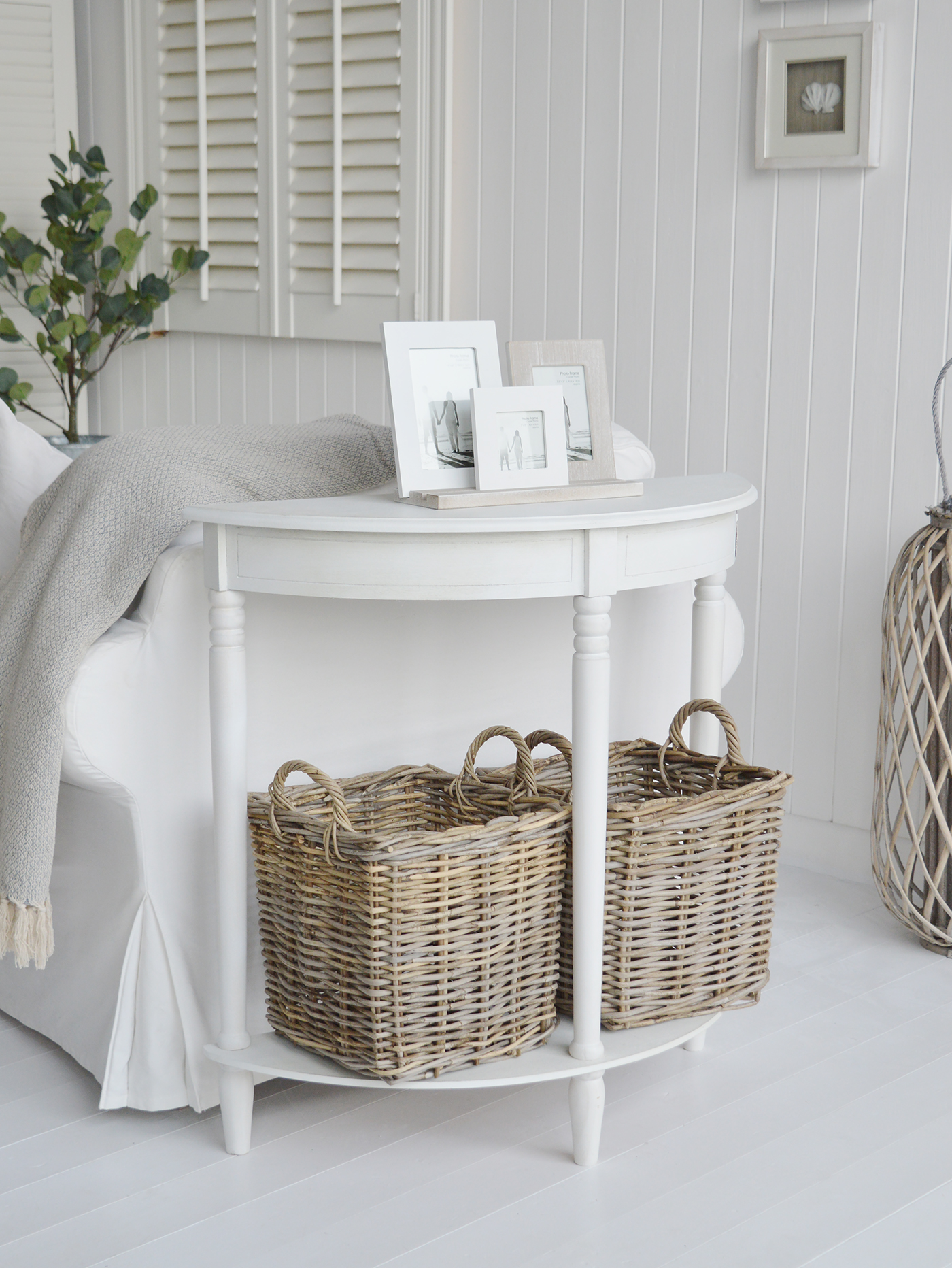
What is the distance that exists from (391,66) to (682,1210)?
102 inches

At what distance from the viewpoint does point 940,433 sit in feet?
7.89

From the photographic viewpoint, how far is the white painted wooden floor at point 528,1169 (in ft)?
4.89

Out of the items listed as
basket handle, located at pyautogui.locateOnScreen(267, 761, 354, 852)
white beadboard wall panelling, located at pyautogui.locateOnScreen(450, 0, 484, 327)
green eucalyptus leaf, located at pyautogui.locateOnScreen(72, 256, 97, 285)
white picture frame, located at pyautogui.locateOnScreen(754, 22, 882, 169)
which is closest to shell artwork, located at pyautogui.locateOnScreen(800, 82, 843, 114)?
white picture frame, located at pyautogui.locateOnScreen(754, 22, 882, 169)

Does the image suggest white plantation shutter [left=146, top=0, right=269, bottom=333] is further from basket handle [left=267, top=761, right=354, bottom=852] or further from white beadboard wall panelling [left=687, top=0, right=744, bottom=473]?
basket handle [left=267, top=761, right=354, bottom=852]

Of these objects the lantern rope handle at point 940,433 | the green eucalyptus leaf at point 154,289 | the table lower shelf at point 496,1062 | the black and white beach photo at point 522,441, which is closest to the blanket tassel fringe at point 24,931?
the table lower shelf at point 496,1062

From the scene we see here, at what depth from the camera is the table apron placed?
150 centimetres

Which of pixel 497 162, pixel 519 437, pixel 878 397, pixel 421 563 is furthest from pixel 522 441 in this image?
pixel 497 162

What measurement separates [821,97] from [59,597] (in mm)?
1670

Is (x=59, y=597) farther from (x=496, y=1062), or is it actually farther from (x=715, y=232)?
(x=715, y=232)

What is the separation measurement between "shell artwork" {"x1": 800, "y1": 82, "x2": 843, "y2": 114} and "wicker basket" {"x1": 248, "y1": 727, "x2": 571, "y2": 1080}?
4.86ft

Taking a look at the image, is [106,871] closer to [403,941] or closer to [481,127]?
[403,941]

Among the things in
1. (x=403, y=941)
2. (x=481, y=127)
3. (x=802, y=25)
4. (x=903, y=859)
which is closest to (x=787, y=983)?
(x=903, y=859)

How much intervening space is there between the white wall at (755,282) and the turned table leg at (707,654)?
0.73 m

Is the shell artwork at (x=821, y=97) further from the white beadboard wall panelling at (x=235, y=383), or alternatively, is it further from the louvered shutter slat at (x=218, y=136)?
the louvered shutter slat at (x=218, y=136)
